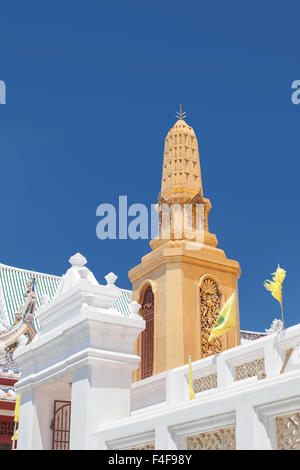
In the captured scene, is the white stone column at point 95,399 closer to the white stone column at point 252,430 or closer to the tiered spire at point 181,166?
the white stone column at point 252,430

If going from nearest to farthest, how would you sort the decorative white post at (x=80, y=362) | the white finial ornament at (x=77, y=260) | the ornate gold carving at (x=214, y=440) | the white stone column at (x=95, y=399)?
1. the ornate gold carving at (x=214, y=440)
2. the white stone column at (x=95, y=399)
3. the decorative white post at (x=80, y=362)
4. the white finial ornament at (x=77, y=260)

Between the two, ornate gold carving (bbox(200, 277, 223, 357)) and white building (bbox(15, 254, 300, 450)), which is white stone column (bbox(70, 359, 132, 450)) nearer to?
white building (bbox(15, 254, 300, 450))

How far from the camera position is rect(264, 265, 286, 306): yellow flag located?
34.3 feet

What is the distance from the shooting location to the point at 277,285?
419 inches

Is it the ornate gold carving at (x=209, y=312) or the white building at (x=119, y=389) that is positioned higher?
the ornate gold carving at (x=209, y=312)

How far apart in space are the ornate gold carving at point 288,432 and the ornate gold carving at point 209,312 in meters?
10.9

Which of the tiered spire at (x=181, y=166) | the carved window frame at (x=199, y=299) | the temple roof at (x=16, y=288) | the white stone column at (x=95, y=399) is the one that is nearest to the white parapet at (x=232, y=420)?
the white stone column at (x=95, y=399)

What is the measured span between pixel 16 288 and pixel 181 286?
11.3 metres

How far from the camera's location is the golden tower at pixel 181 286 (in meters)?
17.4

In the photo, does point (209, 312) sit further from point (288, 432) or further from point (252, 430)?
point (288, 432)

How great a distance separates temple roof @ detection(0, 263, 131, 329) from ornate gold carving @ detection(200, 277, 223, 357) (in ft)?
29.5

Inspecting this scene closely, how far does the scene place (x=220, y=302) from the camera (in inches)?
719
